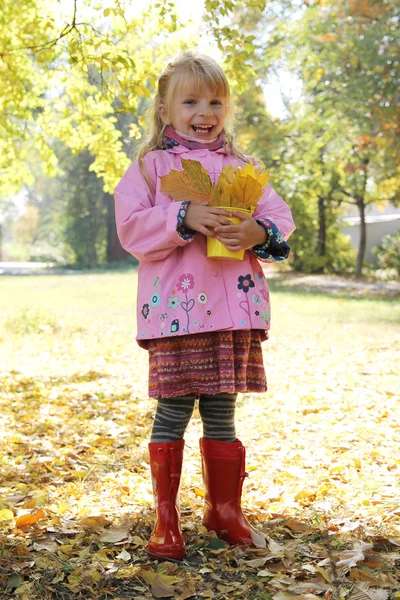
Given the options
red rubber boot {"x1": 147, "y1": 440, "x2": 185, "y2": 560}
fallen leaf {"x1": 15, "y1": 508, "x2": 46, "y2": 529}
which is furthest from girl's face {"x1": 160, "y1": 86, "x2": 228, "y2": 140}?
fallen leaf {"x1": 15, "y1": 508, "x2": 46, "y2": 529}

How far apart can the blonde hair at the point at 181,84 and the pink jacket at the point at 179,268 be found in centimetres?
9

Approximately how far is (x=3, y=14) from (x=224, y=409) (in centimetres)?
353

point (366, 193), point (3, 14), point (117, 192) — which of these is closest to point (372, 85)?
point (366, 193)

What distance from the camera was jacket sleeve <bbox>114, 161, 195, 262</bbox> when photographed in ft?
6.94

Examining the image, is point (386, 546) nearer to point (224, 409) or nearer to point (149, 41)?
point (224, 409)

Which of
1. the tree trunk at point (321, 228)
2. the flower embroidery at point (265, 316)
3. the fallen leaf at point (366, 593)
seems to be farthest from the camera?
the tree trunk at point (321, 228)

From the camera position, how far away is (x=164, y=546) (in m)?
2.13

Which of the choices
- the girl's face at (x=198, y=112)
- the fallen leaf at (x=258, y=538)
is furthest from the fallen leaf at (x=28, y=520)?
the girl's face at (x=198, y=112)

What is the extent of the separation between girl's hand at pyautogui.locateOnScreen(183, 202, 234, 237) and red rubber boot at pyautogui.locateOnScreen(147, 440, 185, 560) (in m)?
0.68

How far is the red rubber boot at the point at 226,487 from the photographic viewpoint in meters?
2.29

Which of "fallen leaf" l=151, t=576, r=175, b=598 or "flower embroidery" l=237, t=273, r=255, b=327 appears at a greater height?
"flower embroidery" l=237, t=273, r=255, b=327

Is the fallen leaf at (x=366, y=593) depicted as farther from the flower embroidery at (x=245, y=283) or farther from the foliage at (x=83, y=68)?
the foliage at (x=83, y=68)

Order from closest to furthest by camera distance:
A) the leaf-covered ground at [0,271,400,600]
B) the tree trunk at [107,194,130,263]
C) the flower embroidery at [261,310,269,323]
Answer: the leaf-covered ground at [0,271,400,600]
the flower embroidery at [261,310,269,323]
the tree trunk at [107,194,130,263]

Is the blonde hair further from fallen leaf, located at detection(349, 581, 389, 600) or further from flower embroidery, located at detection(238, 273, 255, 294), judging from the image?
fallen leaf, located at detection(349, 581, 389, 600)
